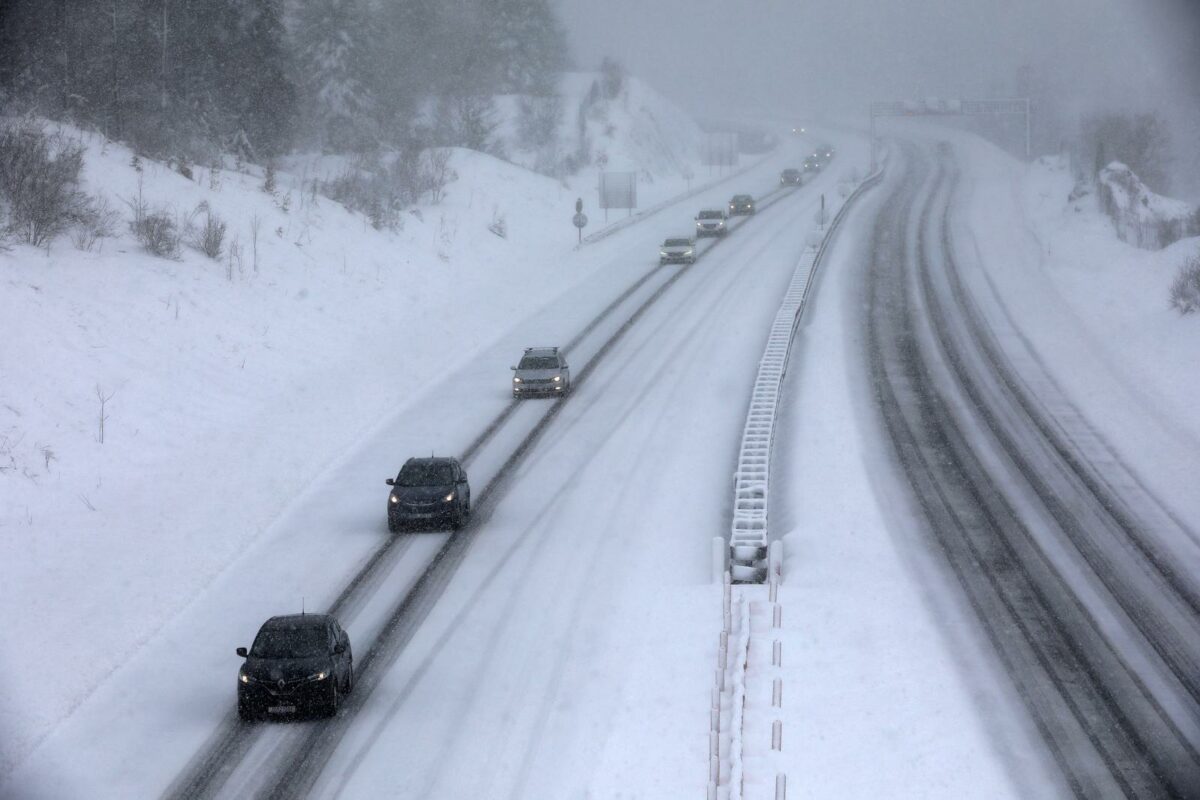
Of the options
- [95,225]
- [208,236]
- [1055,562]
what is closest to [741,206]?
[208,236]

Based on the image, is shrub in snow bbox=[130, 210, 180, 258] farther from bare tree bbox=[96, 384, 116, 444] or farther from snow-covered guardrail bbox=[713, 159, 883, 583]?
snow-covered guardrail bbox=[713, 159, 883, 583]

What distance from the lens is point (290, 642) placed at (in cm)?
1859

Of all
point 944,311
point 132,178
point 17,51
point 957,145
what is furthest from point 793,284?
point 957,145

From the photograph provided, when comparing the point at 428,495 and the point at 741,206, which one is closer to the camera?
the point at 428,495

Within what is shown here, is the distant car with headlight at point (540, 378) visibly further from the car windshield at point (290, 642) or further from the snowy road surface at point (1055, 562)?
the car windshield at point (290, 642)

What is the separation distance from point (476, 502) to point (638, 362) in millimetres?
14561

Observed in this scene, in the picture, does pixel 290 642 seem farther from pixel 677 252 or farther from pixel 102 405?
pixel 677 252

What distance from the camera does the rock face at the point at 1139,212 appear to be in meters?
66.8

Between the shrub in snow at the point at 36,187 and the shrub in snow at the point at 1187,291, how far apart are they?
1379 inches

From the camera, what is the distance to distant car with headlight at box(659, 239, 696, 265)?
62.1 m

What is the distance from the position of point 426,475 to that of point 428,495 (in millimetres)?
633

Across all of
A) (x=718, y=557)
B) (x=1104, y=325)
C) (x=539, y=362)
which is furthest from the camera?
(x=1104, y=325)

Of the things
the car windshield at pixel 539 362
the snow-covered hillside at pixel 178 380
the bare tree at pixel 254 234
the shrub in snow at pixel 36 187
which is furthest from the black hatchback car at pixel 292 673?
the bare tree at pixel 254 234

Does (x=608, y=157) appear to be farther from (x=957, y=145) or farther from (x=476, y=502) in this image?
(x=476, y=502)
